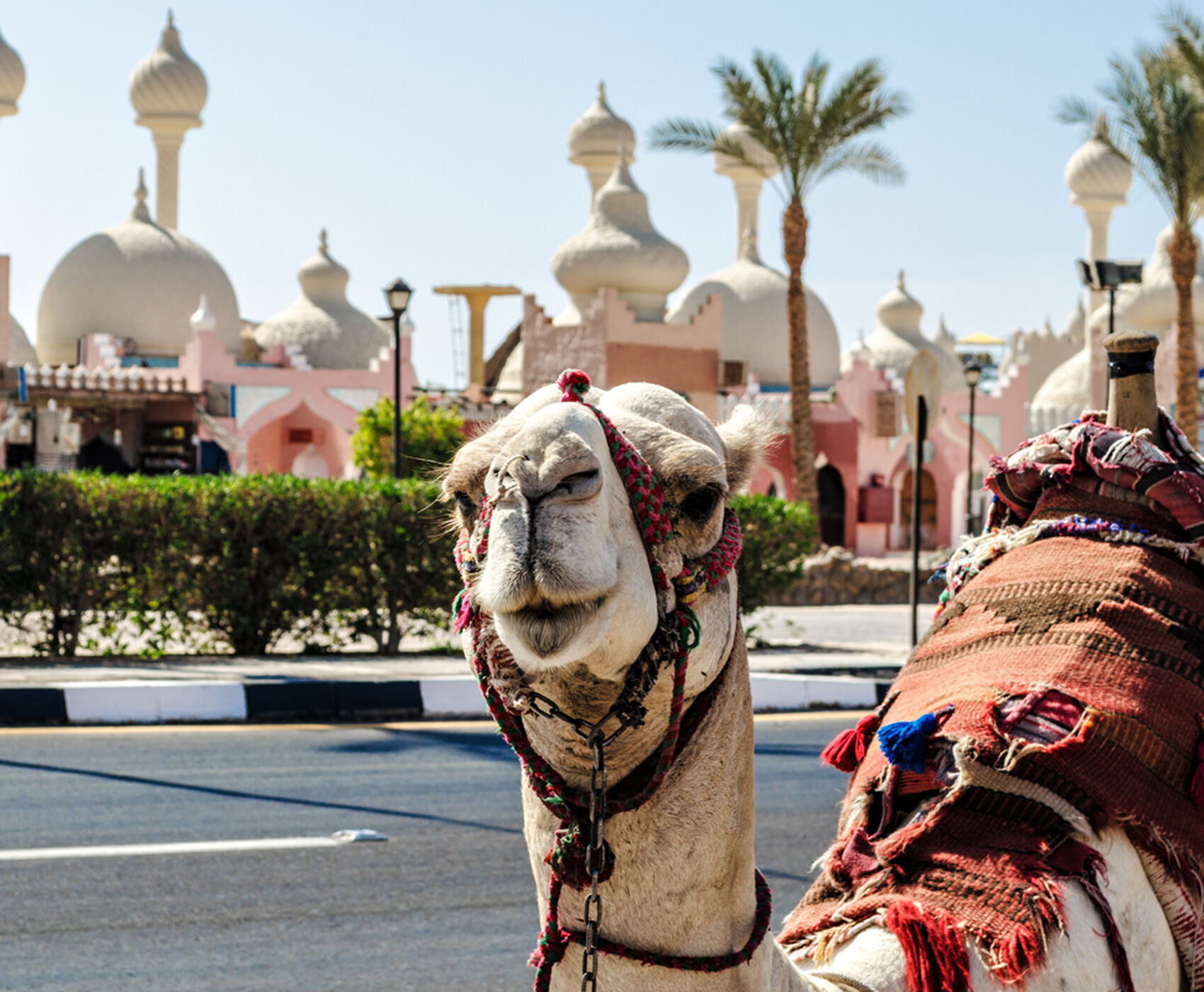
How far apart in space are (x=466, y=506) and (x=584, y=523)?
304 millimetres

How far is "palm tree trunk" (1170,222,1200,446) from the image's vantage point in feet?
88.2

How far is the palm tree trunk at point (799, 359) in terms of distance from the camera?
87.2ft

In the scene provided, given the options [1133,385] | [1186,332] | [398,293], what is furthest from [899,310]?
[1133,385]

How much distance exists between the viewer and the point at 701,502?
6.79ft

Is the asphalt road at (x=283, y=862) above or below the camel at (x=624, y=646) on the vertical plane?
below

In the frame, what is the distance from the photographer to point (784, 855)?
688 cm

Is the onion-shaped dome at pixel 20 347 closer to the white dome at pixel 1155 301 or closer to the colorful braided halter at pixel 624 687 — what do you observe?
the white dome at pixel 1155 301

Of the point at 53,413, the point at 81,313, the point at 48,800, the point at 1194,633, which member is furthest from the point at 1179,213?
the point at 81,313

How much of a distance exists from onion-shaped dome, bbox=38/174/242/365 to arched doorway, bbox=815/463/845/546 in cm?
1553

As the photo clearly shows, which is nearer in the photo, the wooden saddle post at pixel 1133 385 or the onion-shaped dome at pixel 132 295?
the wooden saddle post at pixel 1133 385

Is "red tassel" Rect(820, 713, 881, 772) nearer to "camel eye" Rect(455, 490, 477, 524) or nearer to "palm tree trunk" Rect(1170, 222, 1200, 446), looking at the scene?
"camel eye" Rect(455, 490, 477, 524)

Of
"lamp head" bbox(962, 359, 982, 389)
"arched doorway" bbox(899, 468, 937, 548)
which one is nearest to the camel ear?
"lamp head" bbox(962, 359, 982, 389)

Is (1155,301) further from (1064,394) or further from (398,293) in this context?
(398,293)

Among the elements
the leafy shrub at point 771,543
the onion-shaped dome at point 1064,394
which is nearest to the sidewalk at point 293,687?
the leafy shrub at point 771,543
